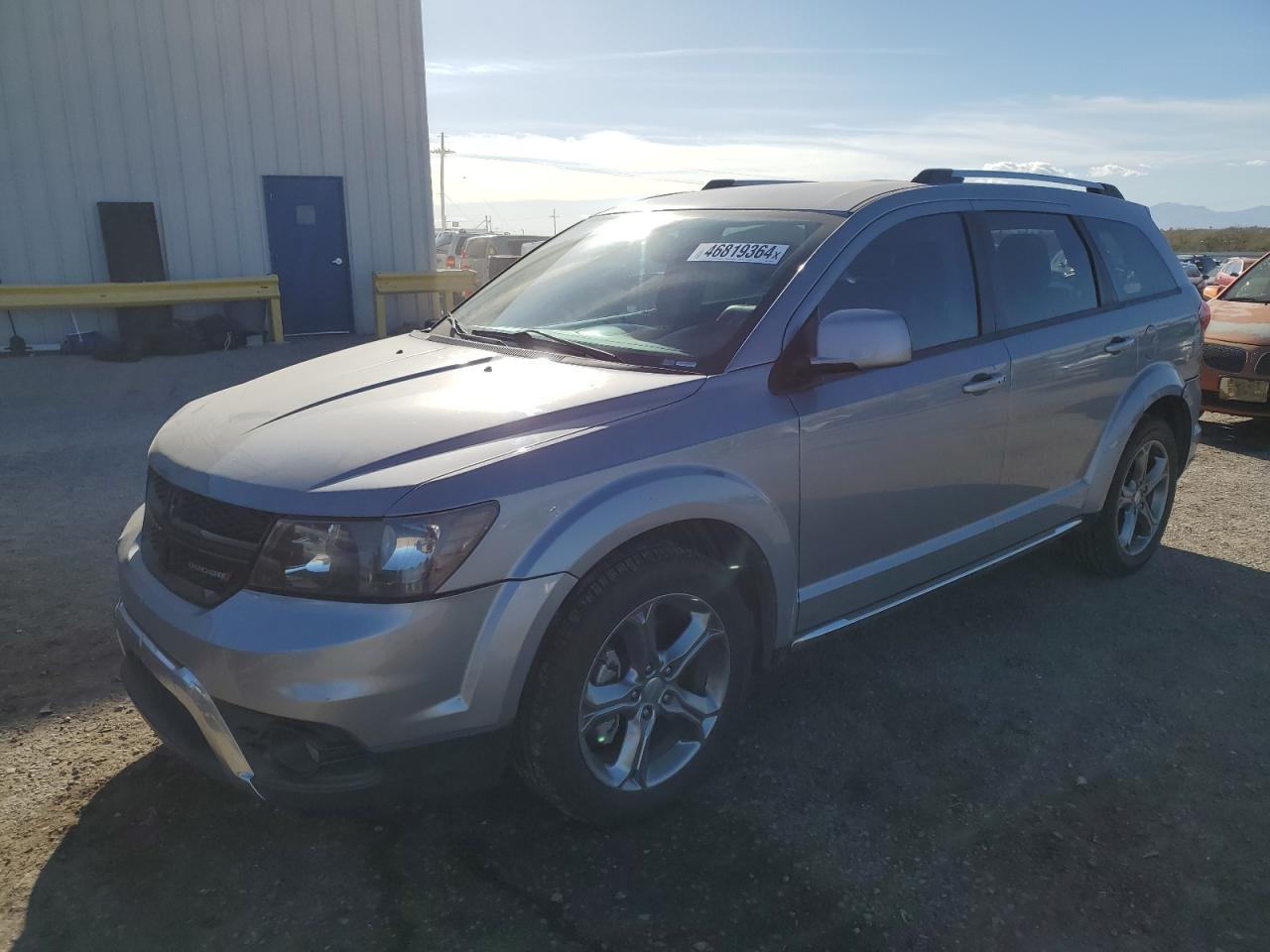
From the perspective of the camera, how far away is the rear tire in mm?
4574

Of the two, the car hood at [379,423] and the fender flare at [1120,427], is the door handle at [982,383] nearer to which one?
the fender flare at [1120,427]

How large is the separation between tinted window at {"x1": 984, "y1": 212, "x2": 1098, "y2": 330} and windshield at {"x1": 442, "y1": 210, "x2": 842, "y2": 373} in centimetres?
98

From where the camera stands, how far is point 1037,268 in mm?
4070

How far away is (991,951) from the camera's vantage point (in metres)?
2.35

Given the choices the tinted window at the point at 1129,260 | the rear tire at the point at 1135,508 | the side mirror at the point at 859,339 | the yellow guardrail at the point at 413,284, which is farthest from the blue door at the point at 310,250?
the side mirror at the point at 859,339

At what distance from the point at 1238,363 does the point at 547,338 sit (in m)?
6.91

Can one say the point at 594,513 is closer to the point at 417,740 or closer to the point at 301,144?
the point at 417,740

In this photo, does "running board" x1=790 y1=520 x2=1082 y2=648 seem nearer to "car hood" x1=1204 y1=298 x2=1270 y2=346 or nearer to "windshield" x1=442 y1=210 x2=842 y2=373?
"windshield" x1=442 y1=210 x2=842 y2=373

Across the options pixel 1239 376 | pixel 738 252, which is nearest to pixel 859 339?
pixel 738 252

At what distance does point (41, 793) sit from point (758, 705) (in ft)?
7.83

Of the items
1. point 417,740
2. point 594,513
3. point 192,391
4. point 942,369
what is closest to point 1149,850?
point 942,369

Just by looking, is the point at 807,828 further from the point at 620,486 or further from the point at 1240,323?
the point at 1240,323

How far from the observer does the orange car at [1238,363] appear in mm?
7703

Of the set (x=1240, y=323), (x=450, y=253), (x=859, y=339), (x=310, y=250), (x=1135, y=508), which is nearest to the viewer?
(x=859, y=339)
